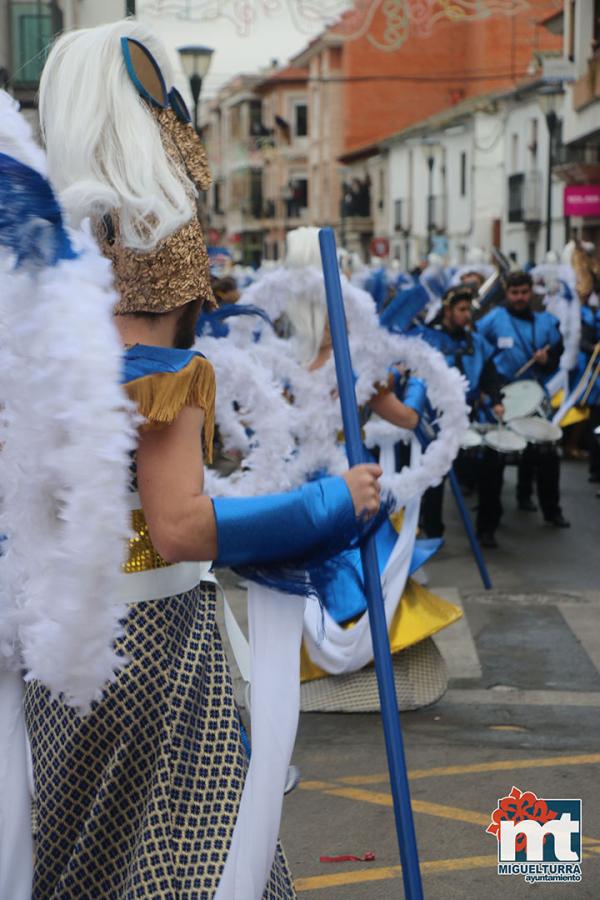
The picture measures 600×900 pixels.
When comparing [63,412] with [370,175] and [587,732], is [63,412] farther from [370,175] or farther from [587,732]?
[370,175]

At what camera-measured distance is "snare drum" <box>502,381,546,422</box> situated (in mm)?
10844

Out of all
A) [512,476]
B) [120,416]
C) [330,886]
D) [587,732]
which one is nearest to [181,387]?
[120,416]

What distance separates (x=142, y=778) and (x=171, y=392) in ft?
2.23

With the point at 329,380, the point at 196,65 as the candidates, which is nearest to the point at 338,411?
the point at 329,380

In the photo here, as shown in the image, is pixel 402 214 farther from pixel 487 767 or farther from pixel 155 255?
pixel 155 255

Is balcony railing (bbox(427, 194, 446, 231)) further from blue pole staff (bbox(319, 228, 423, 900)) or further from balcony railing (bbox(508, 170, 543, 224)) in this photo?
blue pole staff (bbox(319, 228, 423, 900))

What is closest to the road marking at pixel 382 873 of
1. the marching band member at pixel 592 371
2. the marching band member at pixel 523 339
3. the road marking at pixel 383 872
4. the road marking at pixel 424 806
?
the road marking at pixel 383 872

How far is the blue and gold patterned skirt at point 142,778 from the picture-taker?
2562 millimetres

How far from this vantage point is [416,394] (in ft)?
22.3

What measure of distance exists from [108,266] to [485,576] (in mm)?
6550

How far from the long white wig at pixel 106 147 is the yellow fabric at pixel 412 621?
11.2 feet

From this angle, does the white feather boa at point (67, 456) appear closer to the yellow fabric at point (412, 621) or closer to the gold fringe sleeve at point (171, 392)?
the gold fringe sleeve at point (171, 392)

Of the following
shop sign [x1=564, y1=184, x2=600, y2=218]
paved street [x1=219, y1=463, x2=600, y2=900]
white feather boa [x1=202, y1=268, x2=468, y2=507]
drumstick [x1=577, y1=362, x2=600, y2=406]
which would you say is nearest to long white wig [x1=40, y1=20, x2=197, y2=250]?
paved street [x1=219, y1=463, x2=600, y2=900]

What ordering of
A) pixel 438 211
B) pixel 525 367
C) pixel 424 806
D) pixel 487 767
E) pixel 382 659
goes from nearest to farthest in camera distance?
pixel 382 659
pixel 424 806
pixel 487 767
pixel 525 367
pixel 438 211
